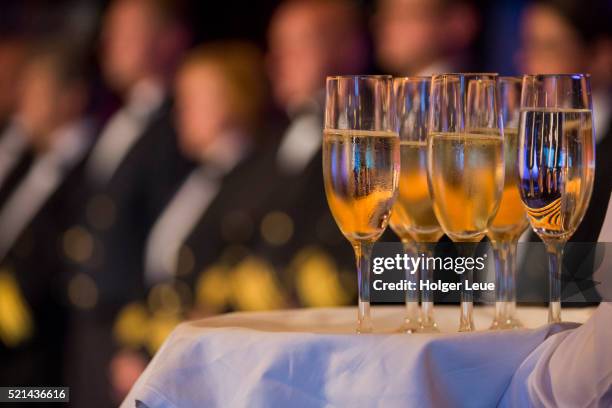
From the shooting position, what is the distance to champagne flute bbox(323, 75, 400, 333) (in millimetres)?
955

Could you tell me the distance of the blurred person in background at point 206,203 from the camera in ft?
12.2

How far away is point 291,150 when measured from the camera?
3691 mm

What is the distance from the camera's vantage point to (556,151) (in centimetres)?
92

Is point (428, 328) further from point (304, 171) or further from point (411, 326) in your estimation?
point (304, 171)

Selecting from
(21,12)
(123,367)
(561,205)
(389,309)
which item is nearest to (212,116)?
(123,367)

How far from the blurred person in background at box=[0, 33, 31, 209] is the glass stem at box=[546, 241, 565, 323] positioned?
4079 millimetres

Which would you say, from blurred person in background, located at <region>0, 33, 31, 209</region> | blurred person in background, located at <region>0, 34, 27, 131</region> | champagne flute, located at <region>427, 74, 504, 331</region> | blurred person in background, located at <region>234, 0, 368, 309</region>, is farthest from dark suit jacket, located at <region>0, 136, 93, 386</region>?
champagne flute, located at <region>427, 74, 504, 331</region>

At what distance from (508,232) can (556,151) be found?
0.16 metres

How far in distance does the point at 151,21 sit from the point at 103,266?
109 centimetres

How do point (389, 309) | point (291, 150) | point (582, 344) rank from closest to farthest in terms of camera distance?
point (582, 344) → point (389, 309) → point (291, 150)

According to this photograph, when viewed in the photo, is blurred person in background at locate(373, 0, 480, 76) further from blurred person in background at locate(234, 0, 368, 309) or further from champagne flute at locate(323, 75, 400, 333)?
champagne flute at locate(323, 75, 400, 333)

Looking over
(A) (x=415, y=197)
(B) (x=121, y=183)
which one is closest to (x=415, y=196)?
(A) (x=415, y=197)

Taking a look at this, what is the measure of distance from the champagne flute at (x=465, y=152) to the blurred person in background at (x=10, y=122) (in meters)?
4.05

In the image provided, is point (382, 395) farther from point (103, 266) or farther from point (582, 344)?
point (103, 266)
